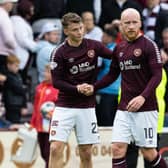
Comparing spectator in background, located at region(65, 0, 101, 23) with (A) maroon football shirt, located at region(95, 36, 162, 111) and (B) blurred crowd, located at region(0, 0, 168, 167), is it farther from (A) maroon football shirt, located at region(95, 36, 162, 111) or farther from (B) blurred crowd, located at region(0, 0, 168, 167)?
(A) maroon football shirt, located at region(95, 36, 162, 111)

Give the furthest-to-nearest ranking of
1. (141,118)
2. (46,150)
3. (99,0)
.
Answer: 1. (99,0)
2. (46,150)
3. (141,118)

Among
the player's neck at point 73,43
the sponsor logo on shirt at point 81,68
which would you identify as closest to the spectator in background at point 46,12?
the player's neck at point 73,43

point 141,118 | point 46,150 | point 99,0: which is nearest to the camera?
point 141,118

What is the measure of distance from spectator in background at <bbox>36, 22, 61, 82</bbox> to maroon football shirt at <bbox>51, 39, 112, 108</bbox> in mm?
3734

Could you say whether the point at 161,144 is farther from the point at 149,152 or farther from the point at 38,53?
the point at 38,53

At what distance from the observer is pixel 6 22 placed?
1455cm

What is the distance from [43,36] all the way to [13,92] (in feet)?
4.86

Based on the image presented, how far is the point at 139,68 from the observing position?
423 inches

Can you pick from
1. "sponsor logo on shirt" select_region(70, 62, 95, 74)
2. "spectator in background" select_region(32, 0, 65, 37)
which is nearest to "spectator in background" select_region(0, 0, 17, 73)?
"spectator in background" select_region(32, 0, 65, 37)

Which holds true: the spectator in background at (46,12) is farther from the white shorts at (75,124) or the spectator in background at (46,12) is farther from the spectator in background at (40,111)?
the white shorts at (75,124)

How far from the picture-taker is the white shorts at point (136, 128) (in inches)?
425

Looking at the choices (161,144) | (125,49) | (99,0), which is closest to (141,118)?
(125,49)

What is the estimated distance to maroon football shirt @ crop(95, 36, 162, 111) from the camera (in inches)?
419

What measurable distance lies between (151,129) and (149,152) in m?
0.28
